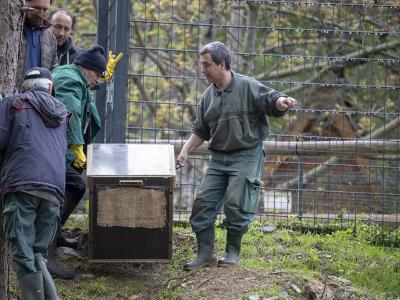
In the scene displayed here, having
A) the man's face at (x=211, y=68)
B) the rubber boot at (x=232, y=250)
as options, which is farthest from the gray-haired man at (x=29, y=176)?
the rubber boot at (x=232, y=250)

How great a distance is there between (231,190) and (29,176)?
1855mm

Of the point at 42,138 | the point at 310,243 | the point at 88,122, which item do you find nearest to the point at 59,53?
the point at 88,122

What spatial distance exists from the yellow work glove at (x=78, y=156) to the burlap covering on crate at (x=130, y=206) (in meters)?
0.31

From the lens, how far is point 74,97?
709cm

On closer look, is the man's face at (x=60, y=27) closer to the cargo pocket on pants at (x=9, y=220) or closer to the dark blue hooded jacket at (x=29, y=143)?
the dark blue hooded jacket at (x=29, y=143)

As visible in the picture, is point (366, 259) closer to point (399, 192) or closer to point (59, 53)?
point (399, 192)

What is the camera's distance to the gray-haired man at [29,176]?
19.8 ft

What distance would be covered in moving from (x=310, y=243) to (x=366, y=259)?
57 centimetres

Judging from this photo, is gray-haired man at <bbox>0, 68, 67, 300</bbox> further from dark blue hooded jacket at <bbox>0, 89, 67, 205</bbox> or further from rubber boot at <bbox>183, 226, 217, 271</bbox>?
rubber boot at <bbox>183, 226, 217, 271</bbox>

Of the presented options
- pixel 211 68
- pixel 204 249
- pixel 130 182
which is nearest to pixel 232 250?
pixel 204 249

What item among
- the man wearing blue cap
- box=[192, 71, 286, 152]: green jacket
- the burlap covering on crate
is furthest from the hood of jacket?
box=[192, 71, 286, 152]: green jacket

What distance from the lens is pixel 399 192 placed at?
31.4ft

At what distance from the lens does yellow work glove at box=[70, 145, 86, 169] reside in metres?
7.15

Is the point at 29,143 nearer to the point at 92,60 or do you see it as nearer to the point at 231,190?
the point at 92,60
